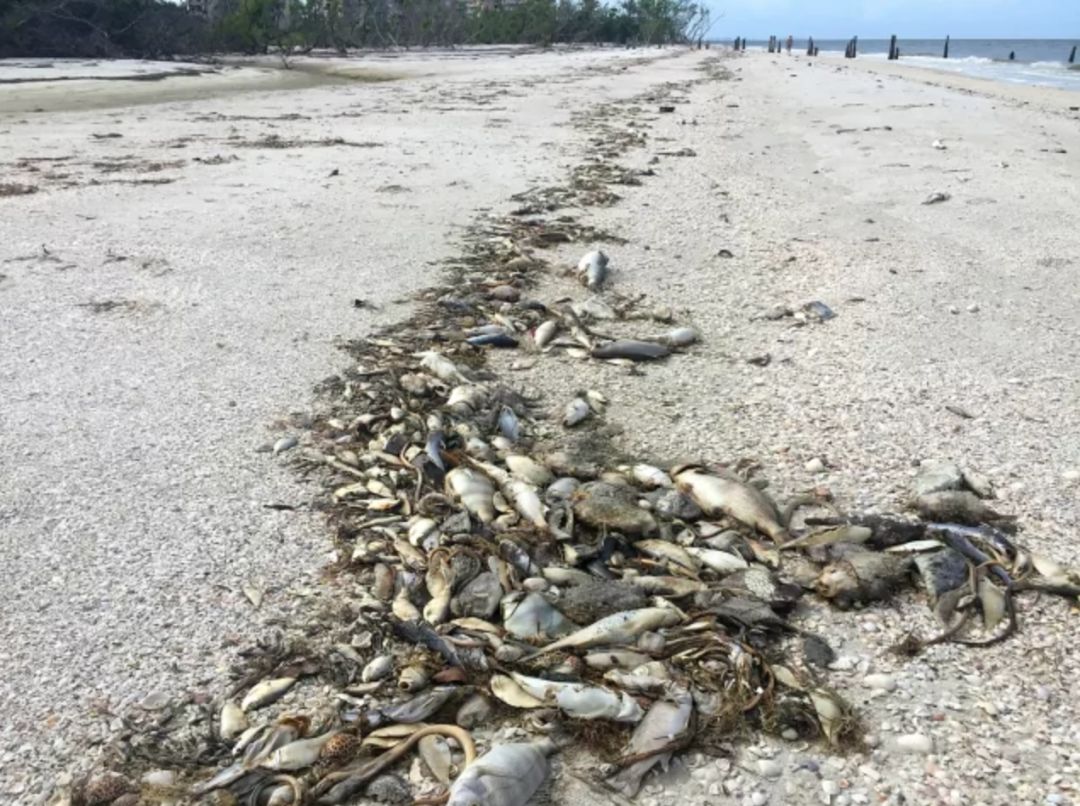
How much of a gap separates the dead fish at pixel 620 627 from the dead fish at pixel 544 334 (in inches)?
105

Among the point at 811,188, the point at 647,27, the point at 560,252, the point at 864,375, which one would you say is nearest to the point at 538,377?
the point at 864,375

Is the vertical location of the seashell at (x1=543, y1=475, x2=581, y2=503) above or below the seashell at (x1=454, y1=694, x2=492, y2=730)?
above

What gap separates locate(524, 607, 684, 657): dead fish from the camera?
8.39 ft

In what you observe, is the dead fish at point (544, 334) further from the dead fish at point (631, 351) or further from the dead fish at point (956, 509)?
the dead fish at point (956, 509)

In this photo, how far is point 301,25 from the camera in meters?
59.8

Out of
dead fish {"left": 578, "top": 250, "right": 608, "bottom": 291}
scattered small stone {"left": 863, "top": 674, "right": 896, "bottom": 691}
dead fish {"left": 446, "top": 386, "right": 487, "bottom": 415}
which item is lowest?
scattered small stone {"left": 863, "top": 674, "right": 896, "bottom": 691}

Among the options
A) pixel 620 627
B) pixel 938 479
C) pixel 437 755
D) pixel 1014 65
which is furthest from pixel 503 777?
pixel 1014 65

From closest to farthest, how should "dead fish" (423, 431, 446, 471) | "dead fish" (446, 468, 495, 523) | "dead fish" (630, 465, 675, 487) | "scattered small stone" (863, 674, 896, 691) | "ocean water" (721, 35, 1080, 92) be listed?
"scattered small stone" (863, 674, 896, 691), "dead fish" (446, 468, 495, 523), "dead fish" (630, 465, 675, 487), "dead fish" (423, 431, 446, 471), "ocean water" (721, 35, 1080, 92)

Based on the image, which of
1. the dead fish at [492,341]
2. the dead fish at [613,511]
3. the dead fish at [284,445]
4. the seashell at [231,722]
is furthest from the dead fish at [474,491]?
the dead fish at [492,341]

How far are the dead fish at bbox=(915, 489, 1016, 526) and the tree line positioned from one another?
43110 millimetres

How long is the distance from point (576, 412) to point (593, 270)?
2.45 meters

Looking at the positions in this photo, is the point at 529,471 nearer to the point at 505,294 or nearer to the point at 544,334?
the point at 544,334

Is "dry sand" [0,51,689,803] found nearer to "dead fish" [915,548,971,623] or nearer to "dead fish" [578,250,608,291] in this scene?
"dead fish" [578,250,608,291]

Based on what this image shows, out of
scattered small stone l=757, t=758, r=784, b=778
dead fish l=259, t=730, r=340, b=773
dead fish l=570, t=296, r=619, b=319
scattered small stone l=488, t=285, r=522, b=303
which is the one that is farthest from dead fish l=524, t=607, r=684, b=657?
scattered small stone l=488, t=285, r=522, b=303
